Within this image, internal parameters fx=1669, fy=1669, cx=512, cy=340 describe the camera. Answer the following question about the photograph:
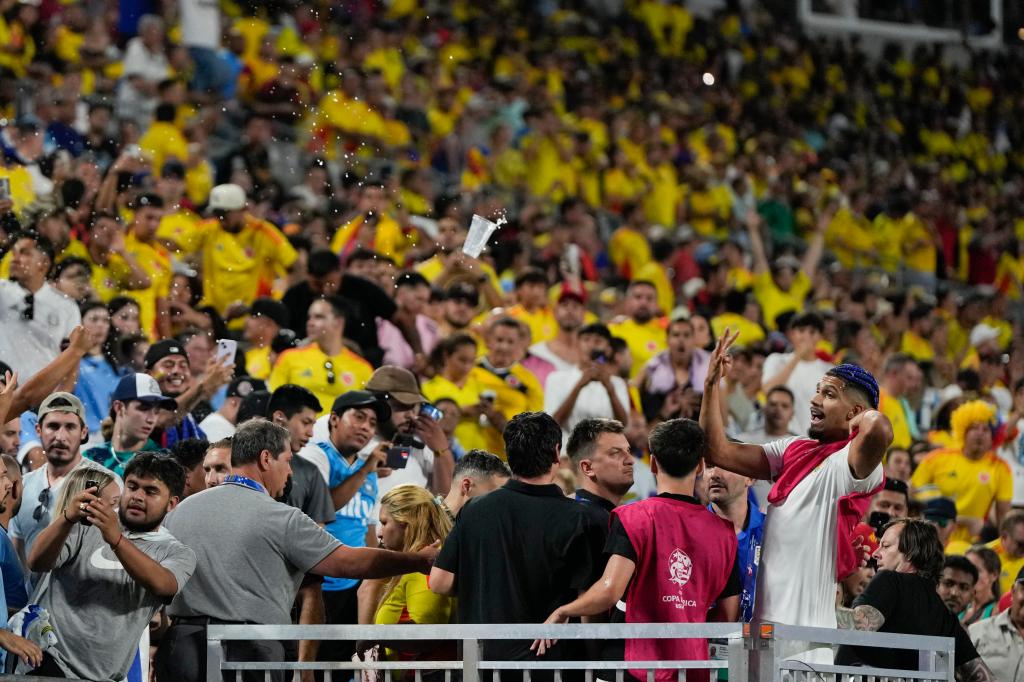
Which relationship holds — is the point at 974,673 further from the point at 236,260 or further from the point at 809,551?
the point at 236,260

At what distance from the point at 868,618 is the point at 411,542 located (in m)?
2.07

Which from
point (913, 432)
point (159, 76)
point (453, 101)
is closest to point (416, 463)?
point (913, 432)

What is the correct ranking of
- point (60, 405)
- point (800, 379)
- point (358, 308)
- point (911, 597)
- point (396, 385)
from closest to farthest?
point (911, 597)
point (60, 405)
point (396, 385)
point (358, 308)
point (800, 379)

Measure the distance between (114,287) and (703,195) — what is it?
31.2ft

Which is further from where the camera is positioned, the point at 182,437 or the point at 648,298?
the point at 648,298

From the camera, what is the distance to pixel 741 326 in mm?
14688

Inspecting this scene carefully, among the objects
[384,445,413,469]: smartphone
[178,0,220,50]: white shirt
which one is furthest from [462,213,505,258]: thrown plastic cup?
[178,0,220,50]: white shirt

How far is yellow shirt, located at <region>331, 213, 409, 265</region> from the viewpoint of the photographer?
1380cm

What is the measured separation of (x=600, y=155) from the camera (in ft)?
65.0

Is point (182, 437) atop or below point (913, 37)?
below

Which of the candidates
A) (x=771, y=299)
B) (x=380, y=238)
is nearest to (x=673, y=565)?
(x=380, y=238)

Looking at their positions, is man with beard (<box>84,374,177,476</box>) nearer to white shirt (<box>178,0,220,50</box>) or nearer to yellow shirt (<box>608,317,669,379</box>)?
yellow shirt (<box>608,317,669,379</box>)

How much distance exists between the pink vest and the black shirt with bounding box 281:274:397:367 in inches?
218

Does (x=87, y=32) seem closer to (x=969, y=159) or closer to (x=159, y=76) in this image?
(x=159, y=76)
